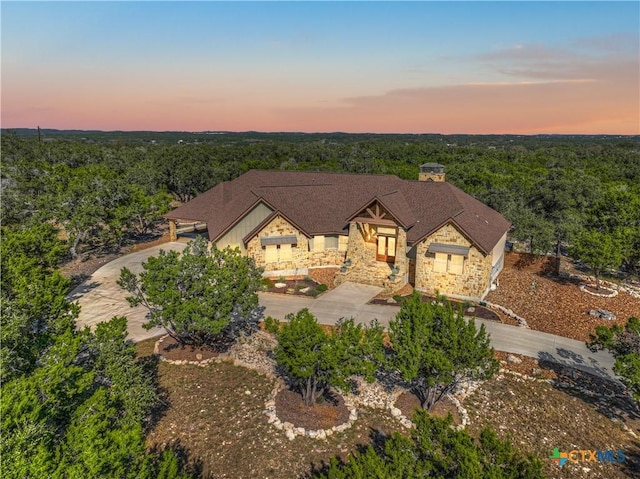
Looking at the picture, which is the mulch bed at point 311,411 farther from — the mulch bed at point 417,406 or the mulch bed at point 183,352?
the mulch bed at point 183,352

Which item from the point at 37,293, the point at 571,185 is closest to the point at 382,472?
the point at 37,293

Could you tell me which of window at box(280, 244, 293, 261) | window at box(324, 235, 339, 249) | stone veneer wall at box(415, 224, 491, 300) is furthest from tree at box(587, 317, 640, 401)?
window at box(280, 244, 293, 261)

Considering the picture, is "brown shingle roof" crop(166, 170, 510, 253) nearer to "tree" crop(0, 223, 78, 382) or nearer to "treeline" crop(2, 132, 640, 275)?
"treeline" crop(2, 132, 640, 275)

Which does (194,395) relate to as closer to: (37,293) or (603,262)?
(37,293)

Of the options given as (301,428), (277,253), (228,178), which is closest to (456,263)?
(277,253)

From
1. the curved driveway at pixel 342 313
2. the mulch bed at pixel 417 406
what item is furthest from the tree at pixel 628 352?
the mulch bed at pixel 417 406

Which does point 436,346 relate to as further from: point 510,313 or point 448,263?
point 448,263
